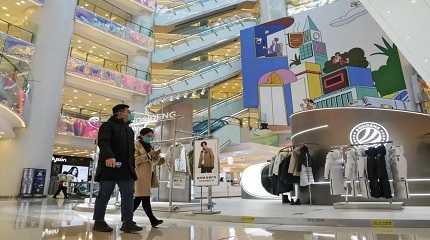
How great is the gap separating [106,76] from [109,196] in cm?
1504

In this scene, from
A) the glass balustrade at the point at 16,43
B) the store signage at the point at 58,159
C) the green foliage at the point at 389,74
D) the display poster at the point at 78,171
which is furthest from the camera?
the display poster at the point at 78,171

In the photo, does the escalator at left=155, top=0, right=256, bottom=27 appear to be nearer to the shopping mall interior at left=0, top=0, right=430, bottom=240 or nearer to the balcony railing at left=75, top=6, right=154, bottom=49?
the shopping mall interior at left=0, top=0, right=430, bottom=240

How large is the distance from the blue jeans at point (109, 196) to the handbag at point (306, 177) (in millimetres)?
4182

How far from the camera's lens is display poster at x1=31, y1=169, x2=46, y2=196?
13234mm

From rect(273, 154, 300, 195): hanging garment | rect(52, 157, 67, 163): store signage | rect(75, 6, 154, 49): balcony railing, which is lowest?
rect(273, 154, 300, 195): hanging garment

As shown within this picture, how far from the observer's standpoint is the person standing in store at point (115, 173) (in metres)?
3.54

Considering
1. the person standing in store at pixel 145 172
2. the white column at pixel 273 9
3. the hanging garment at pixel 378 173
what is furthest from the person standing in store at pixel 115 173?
the white column at pixel 273 9

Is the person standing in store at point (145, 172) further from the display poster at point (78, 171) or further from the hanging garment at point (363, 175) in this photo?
the display poster at point (78, 171)

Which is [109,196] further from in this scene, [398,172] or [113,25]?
[113,25]

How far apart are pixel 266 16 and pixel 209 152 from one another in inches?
877

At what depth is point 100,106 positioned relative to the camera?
67.6ft

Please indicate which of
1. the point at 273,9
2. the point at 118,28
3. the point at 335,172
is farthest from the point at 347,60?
the point at 335,172

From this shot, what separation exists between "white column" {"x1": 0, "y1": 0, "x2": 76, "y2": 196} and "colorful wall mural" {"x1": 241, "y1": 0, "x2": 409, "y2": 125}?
1049 centimetres

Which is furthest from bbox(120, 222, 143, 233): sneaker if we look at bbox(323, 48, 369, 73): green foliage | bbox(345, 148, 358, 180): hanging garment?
bbox(323, 48, 369, 73): green foliage
